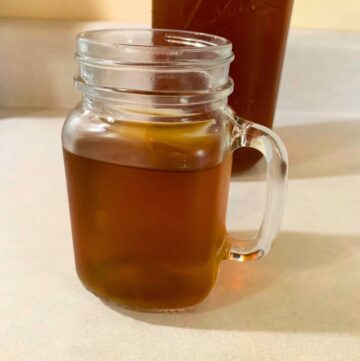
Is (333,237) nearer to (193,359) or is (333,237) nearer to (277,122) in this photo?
(193,359)

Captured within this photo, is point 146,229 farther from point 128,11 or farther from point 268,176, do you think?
point 128,11

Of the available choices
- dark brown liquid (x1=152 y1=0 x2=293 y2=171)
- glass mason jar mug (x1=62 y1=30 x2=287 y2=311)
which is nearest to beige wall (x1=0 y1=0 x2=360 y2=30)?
dark brown liquid (x1=152 y1=0 x2=293 y2=171)

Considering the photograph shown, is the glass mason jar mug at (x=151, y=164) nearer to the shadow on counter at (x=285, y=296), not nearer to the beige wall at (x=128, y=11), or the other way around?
the shadow on counter at (x=285, y=296)

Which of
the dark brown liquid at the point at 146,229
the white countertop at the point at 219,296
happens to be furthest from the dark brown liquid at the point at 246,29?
the dark brown liquid at the point at 146,229

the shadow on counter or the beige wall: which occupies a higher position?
the beige wall

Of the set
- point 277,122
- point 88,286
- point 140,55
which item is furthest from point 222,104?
point 277,122

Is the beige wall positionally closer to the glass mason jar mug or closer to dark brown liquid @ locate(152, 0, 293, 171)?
dark brown liquid @ locate(152, 0, 293, 171)
